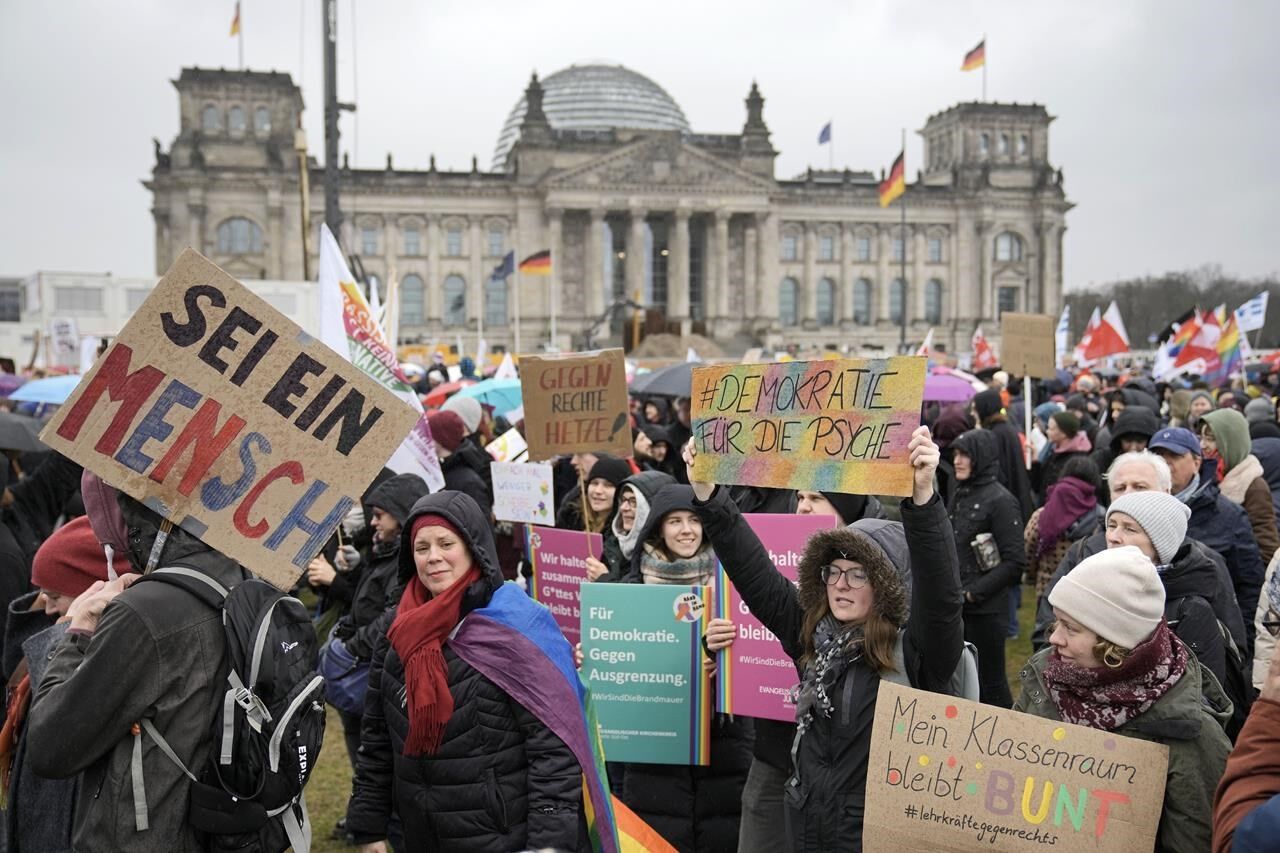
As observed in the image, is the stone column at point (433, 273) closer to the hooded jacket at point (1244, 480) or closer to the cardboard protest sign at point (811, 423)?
the hooded jacket at point (1244, 480)

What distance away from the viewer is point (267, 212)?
60531 mm

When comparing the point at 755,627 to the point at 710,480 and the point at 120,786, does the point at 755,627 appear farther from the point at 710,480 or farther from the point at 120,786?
the point at 120,786

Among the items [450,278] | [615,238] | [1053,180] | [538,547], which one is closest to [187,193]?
[450,278]

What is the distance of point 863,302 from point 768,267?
7779mm

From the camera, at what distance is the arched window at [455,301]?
63500mm

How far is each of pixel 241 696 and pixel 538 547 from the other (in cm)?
301

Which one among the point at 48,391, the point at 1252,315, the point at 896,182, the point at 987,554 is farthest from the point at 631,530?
the point at 896,182

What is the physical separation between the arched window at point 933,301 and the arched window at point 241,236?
42102mm

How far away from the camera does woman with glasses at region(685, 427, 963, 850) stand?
114 inches

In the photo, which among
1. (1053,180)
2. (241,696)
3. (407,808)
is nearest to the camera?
(241,696)

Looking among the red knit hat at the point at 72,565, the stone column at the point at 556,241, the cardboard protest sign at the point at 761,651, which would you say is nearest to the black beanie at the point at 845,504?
the cardboard protest sign at the point at 761,651

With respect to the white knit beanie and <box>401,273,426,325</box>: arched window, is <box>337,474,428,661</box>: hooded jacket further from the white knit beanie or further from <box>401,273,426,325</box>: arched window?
<box>401,273,426,325</box>: arched window

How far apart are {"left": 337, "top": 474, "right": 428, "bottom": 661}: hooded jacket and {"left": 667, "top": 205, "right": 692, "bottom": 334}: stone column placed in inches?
2347

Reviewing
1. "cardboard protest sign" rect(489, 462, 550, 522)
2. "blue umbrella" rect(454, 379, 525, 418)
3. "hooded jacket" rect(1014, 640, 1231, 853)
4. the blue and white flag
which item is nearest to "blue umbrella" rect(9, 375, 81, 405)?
"blue umbrella" rect(454, 379, 525, 418)
